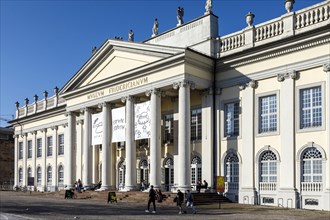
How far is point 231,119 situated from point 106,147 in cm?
1102

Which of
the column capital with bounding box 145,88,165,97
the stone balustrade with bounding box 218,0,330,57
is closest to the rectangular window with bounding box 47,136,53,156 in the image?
the column capital with bounding box 145,88,165,97

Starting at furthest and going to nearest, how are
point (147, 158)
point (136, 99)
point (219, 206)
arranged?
point (147, 158) < point (136, 99) < point (219, 206)

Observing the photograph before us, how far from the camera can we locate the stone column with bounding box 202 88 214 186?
101 feet

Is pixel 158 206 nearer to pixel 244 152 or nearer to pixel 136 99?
pixel 244 152

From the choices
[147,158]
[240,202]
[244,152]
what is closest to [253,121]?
[244,152]

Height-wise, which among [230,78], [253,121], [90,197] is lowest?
[90,197]

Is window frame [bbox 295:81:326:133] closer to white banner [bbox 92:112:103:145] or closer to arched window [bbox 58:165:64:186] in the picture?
white banner [bbox 92:112:103:145]

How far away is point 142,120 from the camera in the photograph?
32.7 meters

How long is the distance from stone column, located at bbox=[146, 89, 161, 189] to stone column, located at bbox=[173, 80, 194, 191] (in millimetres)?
2089

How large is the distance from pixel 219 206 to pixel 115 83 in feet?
46.1

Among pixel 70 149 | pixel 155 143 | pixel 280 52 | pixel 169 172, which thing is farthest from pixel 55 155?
pixel 280 52

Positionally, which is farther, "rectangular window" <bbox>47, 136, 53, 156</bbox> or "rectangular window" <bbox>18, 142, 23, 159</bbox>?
"rectangular window" <bbox>18, 142, 23, 159</bbox>

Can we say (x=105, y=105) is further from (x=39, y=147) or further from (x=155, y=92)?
(x=39, y=147)

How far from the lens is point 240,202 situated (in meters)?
28.9
